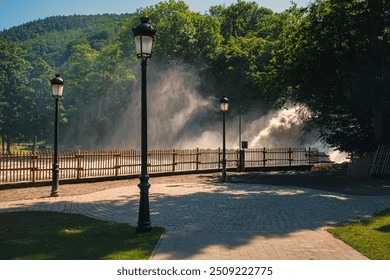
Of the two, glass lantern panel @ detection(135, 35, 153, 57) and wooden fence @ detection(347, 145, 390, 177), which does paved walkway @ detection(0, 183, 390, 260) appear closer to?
glass lantern panel @ detection(135, 35, 153, 57)

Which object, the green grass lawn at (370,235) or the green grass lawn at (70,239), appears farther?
the green grass lawn at (370,235)

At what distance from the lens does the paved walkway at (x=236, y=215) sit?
6.29 metres

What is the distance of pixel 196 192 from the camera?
13984 millimetres

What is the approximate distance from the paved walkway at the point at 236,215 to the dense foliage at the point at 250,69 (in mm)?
8768

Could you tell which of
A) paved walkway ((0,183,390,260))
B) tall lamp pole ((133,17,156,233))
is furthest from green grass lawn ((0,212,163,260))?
paved walkway ((0,183,390,260))

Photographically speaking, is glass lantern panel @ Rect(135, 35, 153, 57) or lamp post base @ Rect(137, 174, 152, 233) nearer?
lamp post base @ Rect(137, 174, 152, 233)

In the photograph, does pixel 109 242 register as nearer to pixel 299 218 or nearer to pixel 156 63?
pixel 299 218

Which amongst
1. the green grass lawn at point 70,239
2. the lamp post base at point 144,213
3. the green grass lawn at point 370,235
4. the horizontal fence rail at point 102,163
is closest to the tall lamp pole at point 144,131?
the lamp post base at point 144,213

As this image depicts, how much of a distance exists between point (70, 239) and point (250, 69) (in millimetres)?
45983

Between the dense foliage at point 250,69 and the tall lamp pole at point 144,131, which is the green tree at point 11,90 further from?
the tall lamp pole at point 144,131

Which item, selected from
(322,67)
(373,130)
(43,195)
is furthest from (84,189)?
(373,130)

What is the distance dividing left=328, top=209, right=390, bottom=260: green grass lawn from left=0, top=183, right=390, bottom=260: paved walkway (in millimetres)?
243

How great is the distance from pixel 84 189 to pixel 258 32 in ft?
171

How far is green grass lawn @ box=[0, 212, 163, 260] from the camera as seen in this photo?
235 inches
